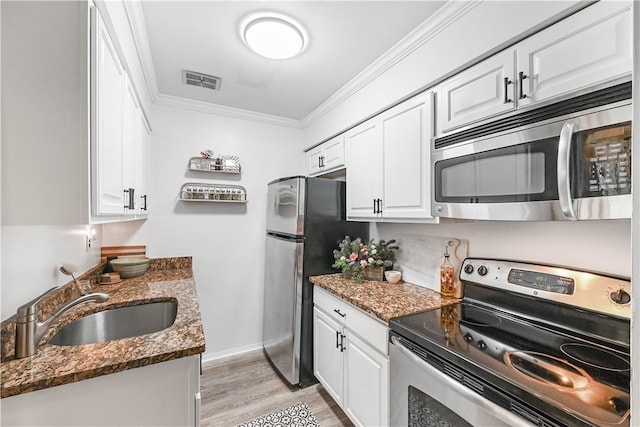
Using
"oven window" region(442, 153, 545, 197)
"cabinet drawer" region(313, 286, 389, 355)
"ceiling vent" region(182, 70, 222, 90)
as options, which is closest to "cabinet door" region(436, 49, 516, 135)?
"oven window" region(442, 153, 545, 197)

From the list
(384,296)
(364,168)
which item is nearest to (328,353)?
(384,296)

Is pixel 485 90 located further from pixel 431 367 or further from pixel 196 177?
pixel 196 177

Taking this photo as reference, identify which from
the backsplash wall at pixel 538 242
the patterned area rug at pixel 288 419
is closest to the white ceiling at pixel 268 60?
the backsplash wall at pixel 538 242

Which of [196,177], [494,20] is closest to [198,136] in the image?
[196,177]

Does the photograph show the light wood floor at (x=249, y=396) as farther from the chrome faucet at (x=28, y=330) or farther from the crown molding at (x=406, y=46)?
the crown molding at (x=406, y=46)

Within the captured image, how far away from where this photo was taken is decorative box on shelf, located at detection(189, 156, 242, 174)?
105 inches

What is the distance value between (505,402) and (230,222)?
255 centimetres

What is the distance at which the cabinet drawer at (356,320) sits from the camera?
148 cm

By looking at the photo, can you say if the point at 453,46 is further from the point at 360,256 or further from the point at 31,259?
the point at 31,259

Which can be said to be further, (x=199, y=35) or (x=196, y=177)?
(x=196, y=177)

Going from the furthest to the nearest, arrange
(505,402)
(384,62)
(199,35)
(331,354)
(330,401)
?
1. (330,401)
2. (331,354)
3. (384,62)
4. (199,35)
5. (505,402)

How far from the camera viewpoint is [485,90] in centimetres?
129

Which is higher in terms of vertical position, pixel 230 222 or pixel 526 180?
pixel 526 180

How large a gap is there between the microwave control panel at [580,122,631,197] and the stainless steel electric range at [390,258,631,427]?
0.48 metres
